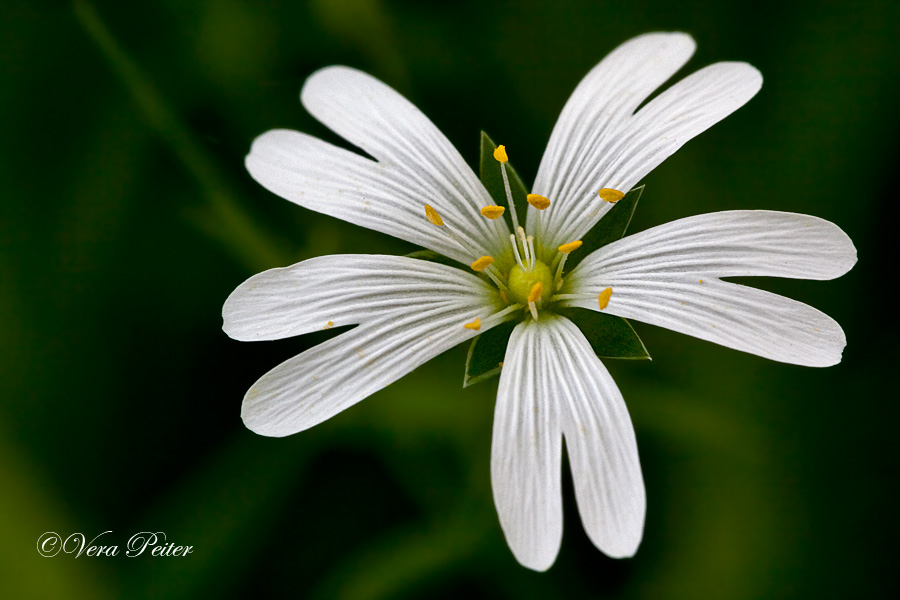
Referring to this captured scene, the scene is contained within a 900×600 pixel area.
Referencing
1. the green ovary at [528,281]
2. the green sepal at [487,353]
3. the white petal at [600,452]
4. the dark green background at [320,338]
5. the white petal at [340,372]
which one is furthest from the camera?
the dark green background at [320,338]

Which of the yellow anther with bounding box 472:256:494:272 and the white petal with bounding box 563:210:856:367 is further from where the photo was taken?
the yellow anther with bounding box 472:256:494:272

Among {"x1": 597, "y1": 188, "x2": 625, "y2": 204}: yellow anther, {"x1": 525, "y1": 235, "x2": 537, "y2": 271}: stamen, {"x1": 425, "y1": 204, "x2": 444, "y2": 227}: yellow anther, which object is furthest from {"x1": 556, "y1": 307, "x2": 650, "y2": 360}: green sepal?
{"x1": 425, "y1": 204, "x2": 444, "y2": 227}: yellow anther

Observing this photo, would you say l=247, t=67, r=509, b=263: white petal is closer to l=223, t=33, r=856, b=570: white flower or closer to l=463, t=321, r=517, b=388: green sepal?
l=223, t=33, r=856, b=570: white flower

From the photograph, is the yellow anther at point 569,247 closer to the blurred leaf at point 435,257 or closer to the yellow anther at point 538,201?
the yellow anther at point 538,201

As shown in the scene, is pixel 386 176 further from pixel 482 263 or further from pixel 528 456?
pixel 528 456

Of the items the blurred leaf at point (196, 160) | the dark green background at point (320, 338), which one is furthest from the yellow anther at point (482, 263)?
the blurred leaf at point (196, 160)

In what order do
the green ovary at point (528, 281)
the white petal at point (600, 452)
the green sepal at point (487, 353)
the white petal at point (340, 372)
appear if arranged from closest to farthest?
the white petal at point (600, 452), the white petal at point (340, 372), the green sepal at point (487, 353), the green ovary at point (528, 281)

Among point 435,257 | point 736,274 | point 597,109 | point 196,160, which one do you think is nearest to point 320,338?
point 196,160

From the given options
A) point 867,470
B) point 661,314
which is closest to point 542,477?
point 661,314
